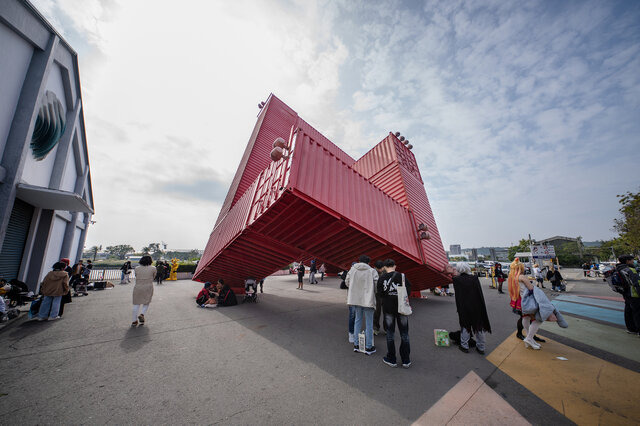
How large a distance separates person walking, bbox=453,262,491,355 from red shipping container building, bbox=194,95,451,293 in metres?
2.05

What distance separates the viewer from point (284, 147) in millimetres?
5320

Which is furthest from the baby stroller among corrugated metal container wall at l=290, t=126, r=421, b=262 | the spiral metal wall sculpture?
the spiral metal wall sculpture

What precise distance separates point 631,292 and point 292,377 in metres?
7.94

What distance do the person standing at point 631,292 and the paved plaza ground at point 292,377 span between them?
47cm

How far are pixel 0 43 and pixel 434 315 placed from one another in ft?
49.6

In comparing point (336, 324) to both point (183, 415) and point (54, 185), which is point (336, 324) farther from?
point (54, 185)

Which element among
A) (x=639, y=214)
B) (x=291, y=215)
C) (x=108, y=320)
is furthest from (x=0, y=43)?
(x=639, y=214)

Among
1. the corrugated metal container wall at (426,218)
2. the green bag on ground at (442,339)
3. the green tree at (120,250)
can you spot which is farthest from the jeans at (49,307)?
the green tree at (120,250)

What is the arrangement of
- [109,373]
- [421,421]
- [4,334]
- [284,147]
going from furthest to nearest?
[284,147] < [4,334] < [109,373] < [421,421]

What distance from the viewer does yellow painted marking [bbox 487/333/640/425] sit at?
2.44 m

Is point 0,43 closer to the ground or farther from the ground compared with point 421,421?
farther from the ground

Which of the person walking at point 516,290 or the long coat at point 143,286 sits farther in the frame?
the long coat at point 143,286

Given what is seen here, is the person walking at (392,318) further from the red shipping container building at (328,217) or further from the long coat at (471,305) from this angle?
the red shipping container building at (328,217)

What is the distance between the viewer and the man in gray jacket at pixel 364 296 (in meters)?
4.09
